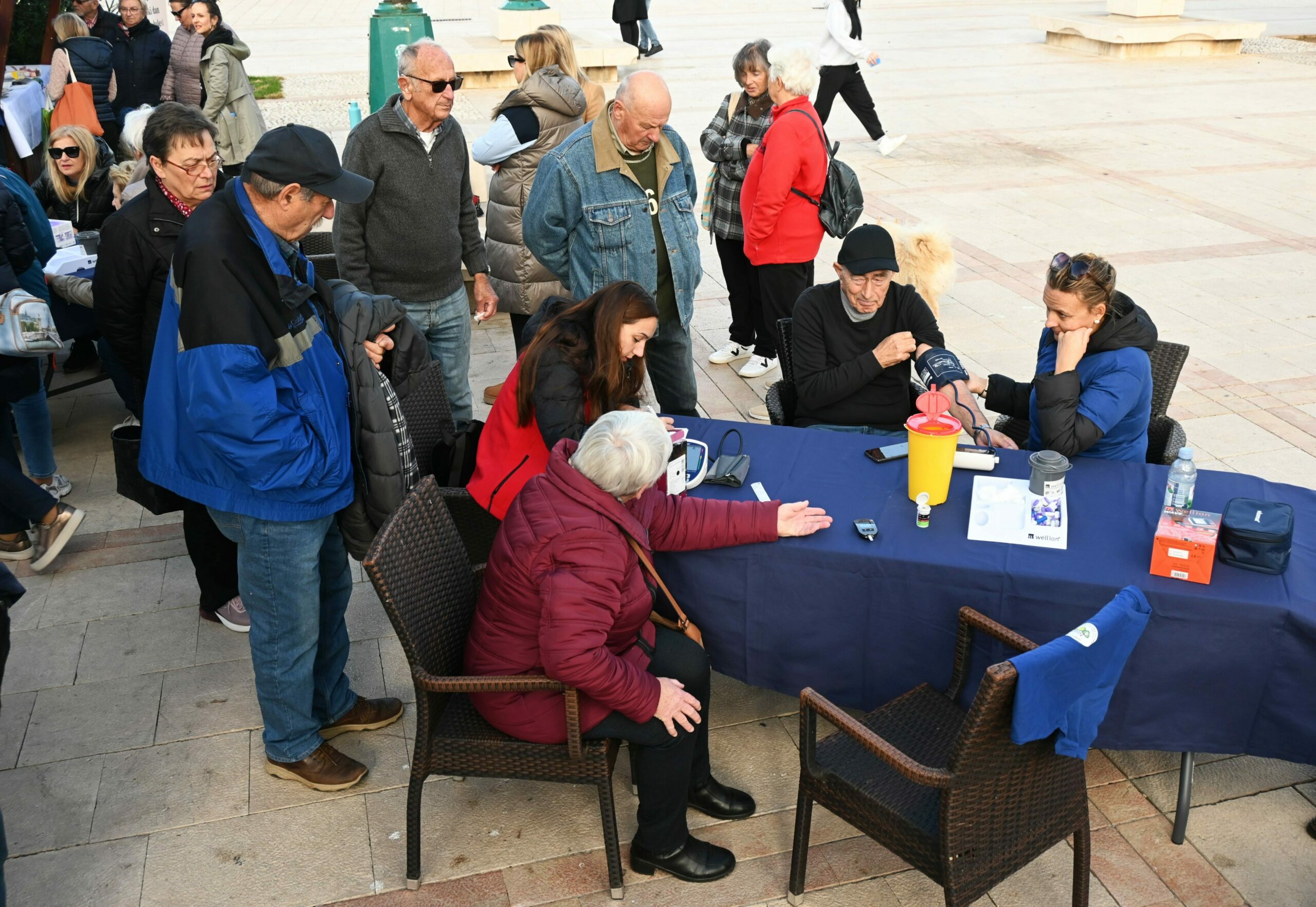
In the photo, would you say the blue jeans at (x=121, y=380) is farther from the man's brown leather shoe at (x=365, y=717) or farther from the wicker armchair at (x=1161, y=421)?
the wicker armchair at (x=1161, y=421)

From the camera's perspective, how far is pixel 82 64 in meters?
9.12

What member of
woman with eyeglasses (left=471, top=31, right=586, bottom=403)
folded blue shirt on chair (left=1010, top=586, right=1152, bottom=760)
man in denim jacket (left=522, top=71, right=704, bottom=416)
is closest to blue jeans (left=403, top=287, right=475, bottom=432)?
woman with eyeglasses (left=471, top=31, right=586, bottom=403)

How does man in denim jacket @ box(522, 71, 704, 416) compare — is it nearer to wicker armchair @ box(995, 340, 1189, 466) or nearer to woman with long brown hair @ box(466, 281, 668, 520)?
woman with long brown hair @ box(466, 281, 668, 520)

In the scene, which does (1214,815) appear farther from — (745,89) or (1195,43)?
(1195,43)

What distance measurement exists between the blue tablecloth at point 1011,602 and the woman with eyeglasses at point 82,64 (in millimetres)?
7953

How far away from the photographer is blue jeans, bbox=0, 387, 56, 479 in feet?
16.3

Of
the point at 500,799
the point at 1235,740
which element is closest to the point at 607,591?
the point at 500,799

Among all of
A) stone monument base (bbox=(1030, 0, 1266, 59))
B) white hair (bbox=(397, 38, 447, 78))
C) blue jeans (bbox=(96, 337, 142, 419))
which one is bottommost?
blue jeans (bbox=(96, 337, 142, 419))

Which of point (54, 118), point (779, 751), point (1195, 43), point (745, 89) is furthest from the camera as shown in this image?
point (1195, 43)

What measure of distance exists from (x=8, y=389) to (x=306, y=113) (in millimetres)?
9953

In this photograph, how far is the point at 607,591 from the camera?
109 inches

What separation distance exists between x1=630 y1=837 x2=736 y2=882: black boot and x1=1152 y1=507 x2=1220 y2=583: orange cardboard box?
1.38 metres

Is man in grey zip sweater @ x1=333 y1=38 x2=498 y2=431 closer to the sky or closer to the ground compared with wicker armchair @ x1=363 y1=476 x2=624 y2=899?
closer to the sky

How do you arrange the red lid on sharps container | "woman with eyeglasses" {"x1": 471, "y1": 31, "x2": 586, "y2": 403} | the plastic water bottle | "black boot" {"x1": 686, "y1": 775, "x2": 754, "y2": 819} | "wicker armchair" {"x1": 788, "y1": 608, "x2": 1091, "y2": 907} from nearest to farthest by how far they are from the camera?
"wicker armchair" {"x1": 788, "y1": 608, "x2": 1091, "y2": 907}, the plastic water bottle, the red lid on sharps container, "black boot" {"x1": 686, "y1": 775, "x2": 754, "y2": 819}, "woman with eyeglasses" {"x1": 471, "y1": 31, "x2": 586, "y2": 403}
